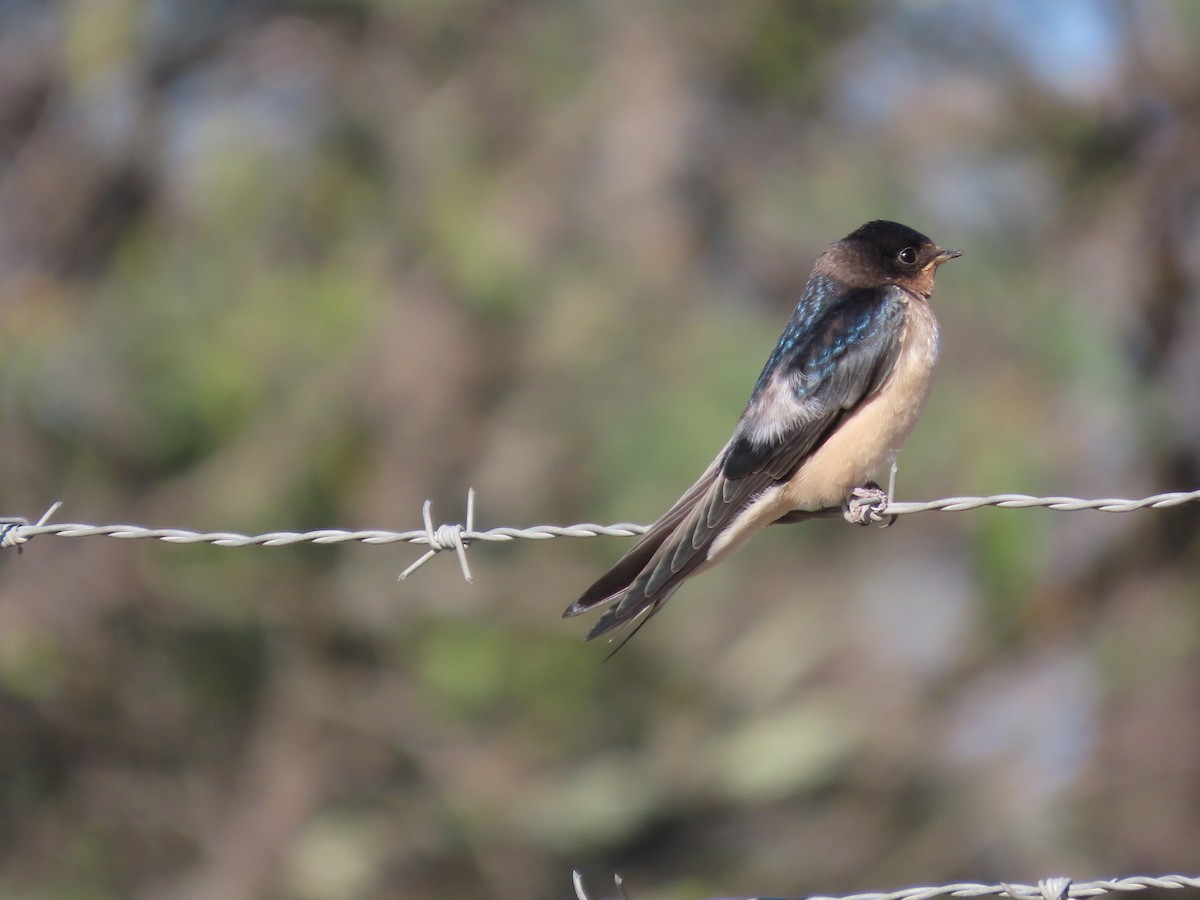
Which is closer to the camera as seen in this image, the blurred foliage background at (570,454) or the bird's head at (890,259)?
the bird's head at (890,259)

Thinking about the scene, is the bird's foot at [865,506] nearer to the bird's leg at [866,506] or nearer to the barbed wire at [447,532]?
the bird's leg at [866,506]

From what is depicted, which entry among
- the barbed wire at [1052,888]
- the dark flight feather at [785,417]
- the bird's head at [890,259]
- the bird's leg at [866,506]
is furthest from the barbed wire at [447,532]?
the bird's head at [890,259]

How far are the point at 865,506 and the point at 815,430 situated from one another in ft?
0.74

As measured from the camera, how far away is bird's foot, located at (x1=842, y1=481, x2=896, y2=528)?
3686mm

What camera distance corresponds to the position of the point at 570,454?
28.5 feet

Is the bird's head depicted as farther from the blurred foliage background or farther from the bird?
the blurred foliage background

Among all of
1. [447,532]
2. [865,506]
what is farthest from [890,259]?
[447,532]

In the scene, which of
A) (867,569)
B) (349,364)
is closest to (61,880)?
(349,364)

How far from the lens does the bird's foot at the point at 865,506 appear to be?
369 cm

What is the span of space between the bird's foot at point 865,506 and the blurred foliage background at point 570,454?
3892 millimetres

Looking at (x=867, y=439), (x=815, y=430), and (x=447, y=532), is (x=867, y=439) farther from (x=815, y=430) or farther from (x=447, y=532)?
(x=447, y=532)

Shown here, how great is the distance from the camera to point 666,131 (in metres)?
9.72

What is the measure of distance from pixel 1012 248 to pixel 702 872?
148 inches

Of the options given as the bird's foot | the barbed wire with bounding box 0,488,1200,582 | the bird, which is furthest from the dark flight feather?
the barbed wire with bounding box 0,488,1200,582
